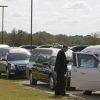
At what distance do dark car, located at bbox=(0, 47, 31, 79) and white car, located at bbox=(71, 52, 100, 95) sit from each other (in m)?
9.93

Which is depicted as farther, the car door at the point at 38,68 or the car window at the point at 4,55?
the car window at the point at 4,55

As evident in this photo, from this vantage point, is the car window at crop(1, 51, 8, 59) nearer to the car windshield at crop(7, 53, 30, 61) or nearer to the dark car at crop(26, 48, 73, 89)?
the car windshield at crop(7, 53, 30, 61)

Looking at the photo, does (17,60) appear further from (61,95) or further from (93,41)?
(93,41)

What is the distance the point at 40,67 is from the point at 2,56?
26.5ft

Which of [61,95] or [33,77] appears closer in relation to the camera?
[61,95]

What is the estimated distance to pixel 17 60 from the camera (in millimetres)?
25031

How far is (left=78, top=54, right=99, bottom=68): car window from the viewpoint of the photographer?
13801 millimetres

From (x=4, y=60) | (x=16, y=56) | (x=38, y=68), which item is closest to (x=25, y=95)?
(x=38, y=68)

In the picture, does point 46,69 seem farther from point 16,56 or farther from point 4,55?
point 4,55

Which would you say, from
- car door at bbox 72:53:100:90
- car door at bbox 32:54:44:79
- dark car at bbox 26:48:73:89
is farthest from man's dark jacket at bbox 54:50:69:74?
car door at bbox 32:54:44:79

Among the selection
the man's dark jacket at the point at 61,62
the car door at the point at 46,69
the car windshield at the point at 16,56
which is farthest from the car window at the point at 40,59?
the car windshield at the point at 16,56

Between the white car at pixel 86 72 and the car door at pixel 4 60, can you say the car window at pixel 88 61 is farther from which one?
the car door at pixel 4 60

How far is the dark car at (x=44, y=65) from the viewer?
17.5m

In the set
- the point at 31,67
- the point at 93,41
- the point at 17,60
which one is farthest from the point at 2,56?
the point at 93,41
